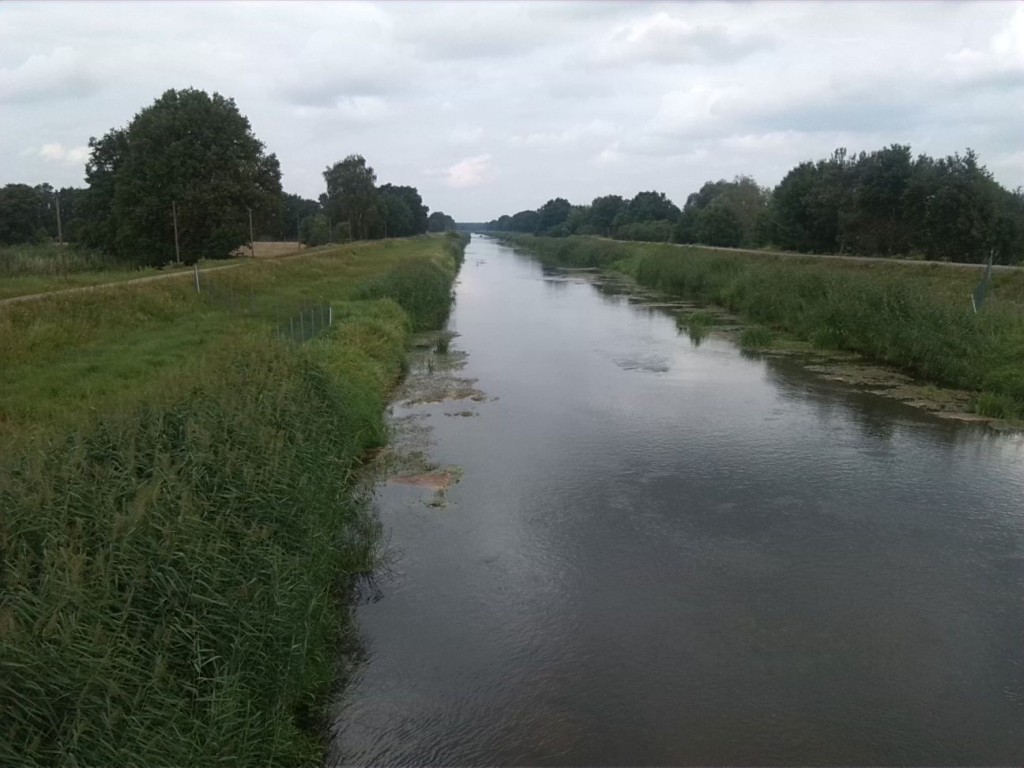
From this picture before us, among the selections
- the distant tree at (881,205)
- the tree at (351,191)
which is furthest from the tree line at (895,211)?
the tree at (351,191)

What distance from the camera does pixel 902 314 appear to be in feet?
58.6

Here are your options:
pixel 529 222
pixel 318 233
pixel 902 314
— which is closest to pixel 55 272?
pixel 902 314

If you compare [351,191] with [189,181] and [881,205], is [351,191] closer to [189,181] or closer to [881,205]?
[189,181]

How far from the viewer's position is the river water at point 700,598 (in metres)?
5.55

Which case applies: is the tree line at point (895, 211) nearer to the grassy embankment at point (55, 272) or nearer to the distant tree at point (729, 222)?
the distant tree at point (729, 222)

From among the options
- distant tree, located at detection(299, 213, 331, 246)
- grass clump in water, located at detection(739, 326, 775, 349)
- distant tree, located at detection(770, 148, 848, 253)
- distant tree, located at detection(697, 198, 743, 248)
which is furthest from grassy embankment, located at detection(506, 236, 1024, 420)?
distant tree, located at detection(299, 213, 331, 246)

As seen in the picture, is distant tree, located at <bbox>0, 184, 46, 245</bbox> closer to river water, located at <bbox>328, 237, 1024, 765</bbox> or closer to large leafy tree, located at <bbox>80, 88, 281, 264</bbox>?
large leafy tree, located at <bbox>80, 88, 281, 264</bbox>

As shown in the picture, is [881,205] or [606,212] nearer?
[881,205]

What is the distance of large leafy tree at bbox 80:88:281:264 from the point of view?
32406 mm

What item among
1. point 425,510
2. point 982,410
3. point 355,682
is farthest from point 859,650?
point 982,410

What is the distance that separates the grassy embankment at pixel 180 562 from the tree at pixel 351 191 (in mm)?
59413

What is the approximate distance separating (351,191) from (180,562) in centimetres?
6575

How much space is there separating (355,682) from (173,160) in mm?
31549

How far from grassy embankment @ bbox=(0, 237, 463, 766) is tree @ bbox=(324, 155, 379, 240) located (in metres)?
59.4
